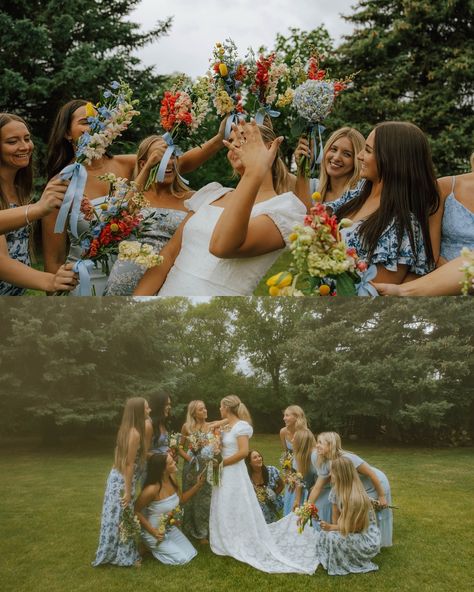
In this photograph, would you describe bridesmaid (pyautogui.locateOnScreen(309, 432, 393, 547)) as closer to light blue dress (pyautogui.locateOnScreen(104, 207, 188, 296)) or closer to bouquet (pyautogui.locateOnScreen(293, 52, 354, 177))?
light blue dress (pyautogui.locateOnScreen(104, 207, 188, 296))

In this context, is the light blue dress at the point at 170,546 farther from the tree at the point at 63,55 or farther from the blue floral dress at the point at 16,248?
the tree at the point at 63,55

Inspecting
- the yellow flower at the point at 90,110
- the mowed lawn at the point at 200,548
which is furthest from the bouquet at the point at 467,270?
the yellow flower at the point at 90,110

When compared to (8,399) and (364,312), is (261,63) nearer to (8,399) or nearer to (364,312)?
(364,312)

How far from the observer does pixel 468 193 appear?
3377 millimetres

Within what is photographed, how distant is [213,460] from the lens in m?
2.69

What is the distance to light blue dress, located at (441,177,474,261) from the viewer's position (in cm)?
328

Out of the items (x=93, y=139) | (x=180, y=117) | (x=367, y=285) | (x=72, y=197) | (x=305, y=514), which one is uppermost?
(x=180, y=117)

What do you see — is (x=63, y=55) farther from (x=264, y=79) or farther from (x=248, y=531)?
(x=248, y=531)

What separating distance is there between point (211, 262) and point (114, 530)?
4.53 ft

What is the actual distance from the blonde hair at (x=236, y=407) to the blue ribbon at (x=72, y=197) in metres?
1.10

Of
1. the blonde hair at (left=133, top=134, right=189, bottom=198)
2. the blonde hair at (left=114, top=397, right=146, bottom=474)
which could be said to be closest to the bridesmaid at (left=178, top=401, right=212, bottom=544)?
the blonde hair at (left=114, top=397, right=146, bottom=474)

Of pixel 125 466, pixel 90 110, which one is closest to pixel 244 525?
pixel 125 466

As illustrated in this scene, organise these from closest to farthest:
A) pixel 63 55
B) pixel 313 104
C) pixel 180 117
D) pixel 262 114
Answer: pixel 180 117 → pixel 262 114 → pixel 313 104 → pixel 63 55

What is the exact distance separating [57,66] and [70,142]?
1373 centimetres
